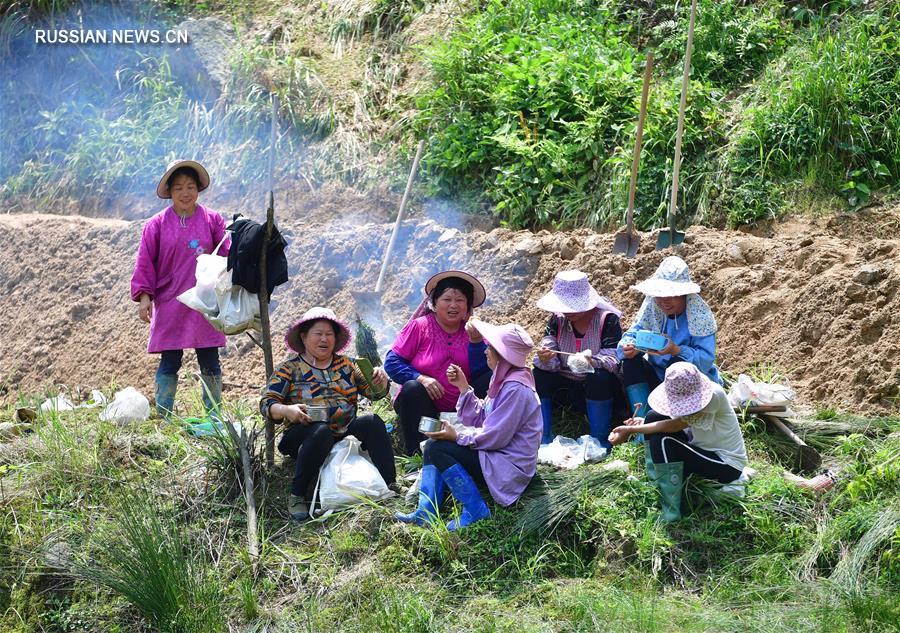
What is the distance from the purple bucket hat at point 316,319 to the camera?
19.1 ft

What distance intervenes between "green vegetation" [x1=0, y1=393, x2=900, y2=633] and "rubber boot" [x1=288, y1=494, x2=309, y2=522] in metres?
0.07

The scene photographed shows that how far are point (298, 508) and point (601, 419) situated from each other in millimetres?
1758

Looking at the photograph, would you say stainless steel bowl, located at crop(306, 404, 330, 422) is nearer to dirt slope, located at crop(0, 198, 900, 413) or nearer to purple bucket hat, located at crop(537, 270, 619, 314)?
purple bucket hat, located at crop(537, 270, 619, 314)

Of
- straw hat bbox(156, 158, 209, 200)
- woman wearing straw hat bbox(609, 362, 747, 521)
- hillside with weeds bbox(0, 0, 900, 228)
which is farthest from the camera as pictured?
hillside with weeds bbox(0, 0, 900, 228)

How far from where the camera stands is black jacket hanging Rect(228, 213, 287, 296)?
19.6 ft

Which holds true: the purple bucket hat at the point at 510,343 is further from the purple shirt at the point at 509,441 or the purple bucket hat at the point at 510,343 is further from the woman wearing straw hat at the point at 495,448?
the purple shirt at the point at 509,441

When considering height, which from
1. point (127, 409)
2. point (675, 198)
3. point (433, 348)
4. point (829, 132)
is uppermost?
point (829, 132)

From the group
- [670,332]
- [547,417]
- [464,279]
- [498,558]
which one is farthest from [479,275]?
[498,558]

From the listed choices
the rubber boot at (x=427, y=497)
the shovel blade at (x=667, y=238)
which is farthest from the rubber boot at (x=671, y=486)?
the shovel blade at (x=667, y=238)

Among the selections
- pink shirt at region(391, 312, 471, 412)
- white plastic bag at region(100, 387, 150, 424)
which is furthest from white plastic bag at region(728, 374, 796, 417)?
white plastic bag at region(100, 387, 150, 424)

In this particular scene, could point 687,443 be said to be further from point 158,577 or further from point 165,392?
point 165,392

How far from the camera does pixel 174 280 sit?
22.1 ft

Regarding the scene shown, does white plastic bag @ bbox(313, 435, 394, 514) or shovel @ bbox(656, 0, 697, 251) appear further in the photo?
shovel @ bbox(656, 0, 697, 251)

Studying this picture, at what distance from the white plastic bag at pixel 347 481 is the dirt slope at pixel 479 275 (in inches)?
84.1
